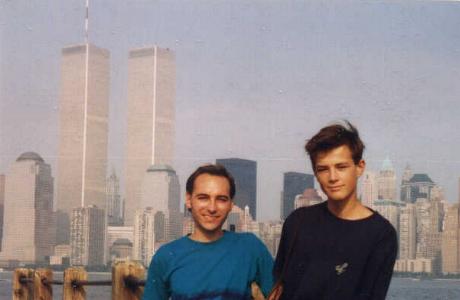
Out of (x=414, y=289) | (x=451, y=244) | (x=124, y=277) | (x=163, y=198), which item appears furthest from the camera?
(x=414, y=289)

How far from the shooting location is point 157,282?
158 centimetres

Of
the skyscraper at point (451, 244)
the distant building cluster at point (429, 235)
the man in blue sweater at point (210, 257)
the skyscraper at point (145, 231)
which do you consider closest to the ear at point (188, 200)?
the man in blue sweater at point (210, 257)

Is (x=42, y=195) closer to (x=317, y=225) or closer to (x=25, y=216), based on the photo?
(x=25, y=216)

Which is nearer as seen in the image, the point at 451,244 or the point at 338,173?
the point at 338,173

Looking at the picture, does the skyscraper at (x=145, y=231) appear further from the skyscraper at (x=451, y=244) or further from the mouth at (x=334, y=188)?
the mouth at (x=334, y=188)

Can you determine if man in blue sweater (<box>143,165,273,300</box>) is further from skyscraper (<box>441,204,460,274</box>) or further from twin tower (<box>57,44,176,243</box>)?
skyscraper (<box>441,204,460,274</box>)

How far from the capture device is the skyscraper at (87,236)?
47219mm

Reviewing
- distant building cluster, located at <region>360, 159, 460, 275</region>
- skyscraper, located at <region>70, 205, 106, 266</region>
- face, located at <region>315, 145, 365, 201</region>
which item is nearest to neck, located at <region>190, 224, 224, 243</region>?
face, located at <region>315, 145, 365, 201</region>

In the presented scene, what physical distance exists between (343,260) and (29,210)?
4580 cm

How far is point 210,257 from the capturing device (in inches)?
60.6

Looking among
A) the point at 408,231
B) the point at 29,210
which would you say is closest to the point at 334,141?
the point at 29,210

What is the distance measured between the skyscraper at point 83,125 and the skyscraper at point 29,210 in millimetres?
1021

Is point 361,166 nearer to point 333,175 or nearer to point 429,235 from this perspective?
point 333,175

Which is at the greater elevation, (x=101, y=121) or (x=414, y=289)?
(x=101, y=121)
